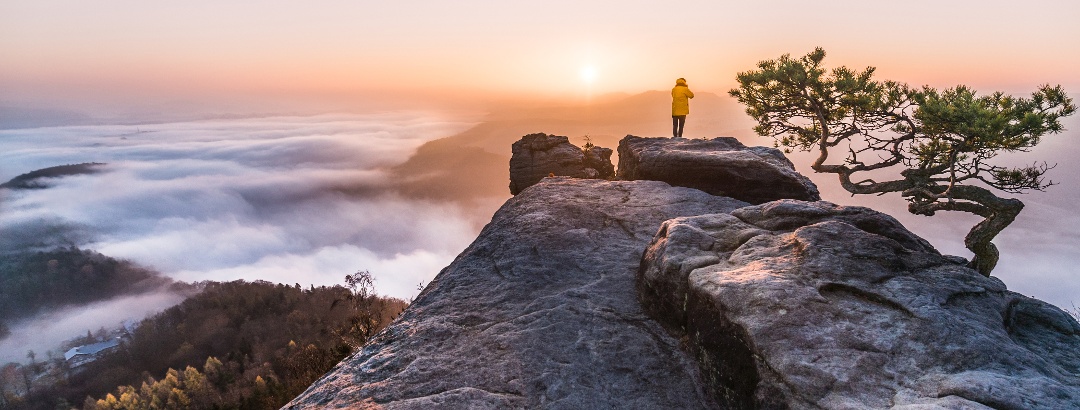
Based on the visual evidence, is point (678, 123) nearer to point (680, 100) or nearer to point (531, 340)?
point (680, 100)

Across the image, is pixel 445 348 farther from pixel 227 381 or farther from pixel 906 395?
pixel 227 381

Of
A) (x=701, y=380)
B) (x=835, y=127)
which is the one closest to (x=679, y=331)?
(x=701, y=380)

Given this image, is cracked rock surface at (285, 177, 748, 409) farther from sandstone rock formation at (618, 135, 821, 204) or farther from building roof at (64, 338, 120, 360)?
building roof at (64, 338, 120, 360)

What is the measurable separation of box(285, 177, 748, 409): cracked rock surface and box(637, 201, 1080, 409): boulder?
2.29ft

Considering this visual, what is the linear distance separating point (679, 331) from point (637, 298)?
4.79 feet

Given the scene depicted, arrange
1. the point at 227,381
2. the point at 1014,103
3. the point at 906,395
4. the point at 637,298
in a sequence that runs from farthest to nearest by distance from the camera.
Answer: the point at 227,381 < the point at 1014,103 < the point at 637,298 < the point at 906,395

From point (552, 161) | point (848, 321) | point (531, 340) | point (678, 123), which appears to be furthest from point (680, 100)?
point (848, 321)

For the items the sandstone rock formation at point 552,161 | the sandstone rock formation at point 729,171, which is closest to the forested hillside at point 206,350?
the sandstone rock formation at point 552,161

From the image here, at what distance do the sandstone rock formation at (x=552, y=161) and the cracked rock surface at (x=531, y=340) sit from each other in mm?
19251

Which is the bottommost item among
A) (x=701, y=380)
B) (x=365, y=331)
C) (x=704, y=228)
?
(x=365, y=331)

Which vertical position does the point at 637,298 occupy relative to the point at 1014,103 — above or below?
below

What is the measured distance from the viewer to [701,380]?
7.86 m

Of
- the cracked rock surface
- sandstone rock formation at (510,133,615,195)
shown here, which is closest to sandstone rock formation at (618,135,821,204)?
the cracked rock surface

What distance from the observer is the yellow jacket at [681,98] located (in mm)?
24864
